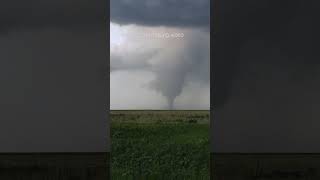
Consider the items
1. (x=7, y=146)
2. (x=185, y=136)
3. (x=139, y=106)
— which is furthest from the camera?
(x=185, y=136)

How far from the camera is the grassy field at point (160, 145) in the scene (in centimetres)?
666

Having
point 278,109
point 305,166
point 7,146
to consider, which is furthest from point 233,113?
point 7,146

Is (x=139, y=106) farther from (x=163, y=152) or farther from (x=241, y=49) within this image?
(x=241, y=49)

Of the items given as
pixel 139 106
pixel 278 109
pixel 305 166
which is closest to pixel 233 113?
pixel 278 109

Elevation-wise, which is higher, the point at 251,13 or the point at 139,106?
the point at 251,13

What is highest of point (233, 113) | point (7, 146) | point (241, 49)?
point (241, 49)

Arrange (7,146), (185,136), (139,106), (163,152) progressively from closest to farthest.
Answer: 1. (7,146)
2. (139,106)
3. (163,152)
4. (185,136)

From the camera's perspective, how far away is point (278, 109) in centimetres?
512

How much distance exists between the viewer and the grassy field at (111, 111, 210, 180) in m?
6.66

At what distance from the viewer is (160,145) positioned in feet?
24.9

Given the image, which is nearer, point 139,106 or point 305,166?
point 305,166

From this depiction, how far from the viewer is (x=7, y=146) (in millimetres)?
5043

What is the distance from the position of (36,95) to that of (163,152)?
2831mm

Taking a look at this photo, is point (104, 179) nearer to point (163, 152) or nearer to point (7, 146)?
point (7, 146)
